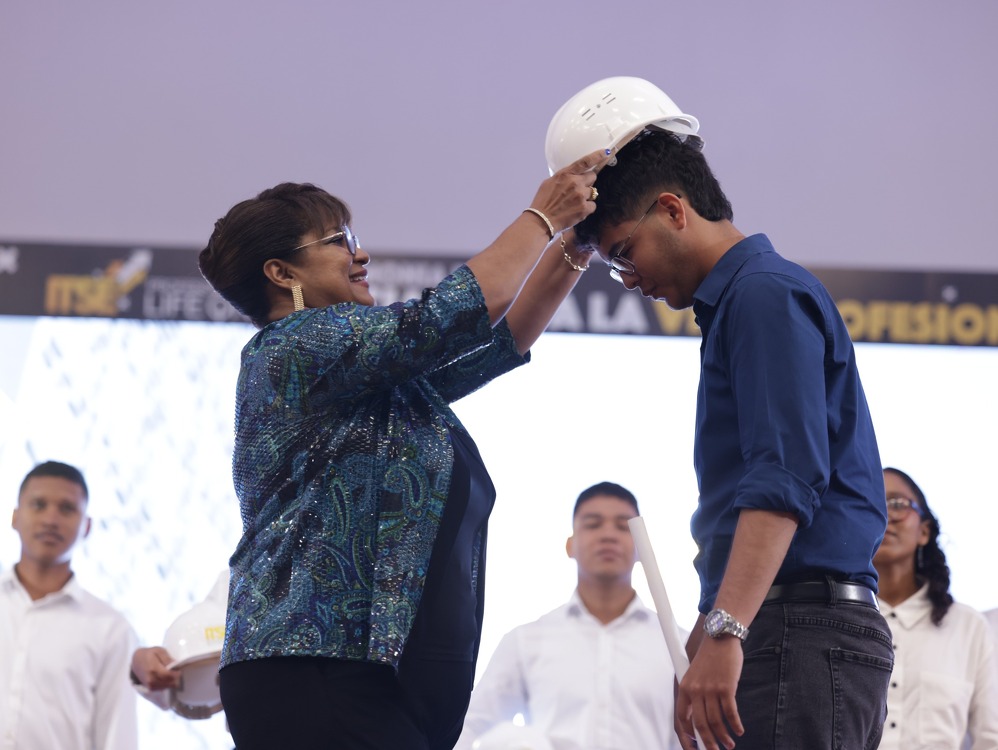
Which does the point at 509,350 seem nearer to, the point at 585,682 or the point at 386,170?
the point at 585,682

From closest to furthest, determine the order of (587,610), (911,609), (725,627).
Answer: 1. (725,627)
2. (911,609)
3. (587,610)

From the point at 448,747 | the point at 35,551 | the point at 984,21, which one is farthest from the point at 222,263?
the point at 984,21

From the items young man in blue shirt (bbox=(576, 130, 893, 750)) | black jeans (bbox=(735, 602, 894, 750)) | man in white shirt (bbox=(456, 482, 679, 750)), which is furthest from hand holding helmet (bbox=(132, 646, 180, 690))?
black jeans (bbox=(735, 602, 894, 750))

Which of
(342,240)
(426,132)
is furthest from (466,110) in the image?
(342,240)

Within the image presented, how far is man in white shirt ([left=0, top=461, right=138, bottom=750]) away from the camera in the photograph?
14.1ft

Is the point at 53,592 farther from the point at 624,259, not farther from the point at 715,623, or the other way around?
the point at 715,623

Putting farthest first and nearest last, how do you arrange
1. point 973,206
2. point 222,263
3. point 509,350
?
point 973,206
point 509,350
point 222,263

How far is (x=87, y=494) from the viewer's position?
14.4 ft

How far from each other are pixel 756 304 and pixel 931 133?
12.5 ft

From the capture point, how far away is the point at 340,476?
1.64m

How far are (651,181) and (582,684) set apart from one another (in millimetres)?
2763

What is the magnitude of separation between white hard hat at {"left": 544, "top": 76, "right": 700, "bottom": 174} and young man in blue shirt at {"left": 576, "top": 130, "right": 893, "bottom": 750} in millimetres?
272

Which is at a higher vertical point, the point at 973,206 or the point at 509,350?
the point at 973,206

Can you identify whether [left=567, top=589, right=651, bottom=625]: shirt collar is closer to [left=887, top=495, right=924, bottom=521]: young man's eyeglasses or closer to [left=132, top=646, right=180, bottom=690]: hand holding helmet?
[left=887, top=495, right=924, bottom=521]: young man's eyeglasses
